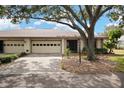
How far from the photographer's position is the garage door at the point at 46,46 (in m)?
30.3

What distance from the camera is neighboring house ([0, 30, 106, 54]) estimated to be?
1176 inches

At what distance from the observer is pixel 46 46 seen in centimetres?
3056

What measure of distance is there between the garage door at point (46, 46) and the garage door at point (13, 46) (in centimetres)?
173

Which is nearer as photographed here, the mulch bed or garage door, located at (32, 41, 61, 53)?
the mulch bed

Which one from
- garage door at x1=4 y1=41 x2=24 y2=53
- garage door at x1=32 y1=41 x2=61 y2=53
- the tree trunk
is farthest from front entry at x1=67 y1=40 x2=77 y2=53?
the tree trunk

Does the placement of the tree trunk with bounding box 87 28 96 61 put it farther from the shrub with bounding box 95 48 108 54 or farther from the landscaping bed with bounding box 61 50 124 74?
the shrub with bounding box 95 48 108 54

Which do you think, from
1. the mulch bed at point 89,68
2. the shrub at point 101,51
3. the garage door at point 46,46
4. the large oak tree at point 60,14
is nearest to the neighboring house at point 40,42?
the garage door at point 46,46

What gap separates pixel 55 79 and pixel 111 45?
19.3m

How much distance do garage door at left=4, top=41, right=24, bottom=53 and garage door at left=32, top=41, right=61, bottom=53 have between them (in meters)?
1.73

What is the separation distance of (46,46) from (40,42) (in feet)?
3.19

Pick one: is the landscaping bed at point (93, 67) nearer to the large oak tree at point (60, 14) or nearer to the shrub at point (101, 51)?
the large oak tree at point (60, 14)

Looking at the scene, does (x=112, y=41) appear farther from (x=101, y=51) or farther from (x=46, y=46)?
(x=46, y=46)
